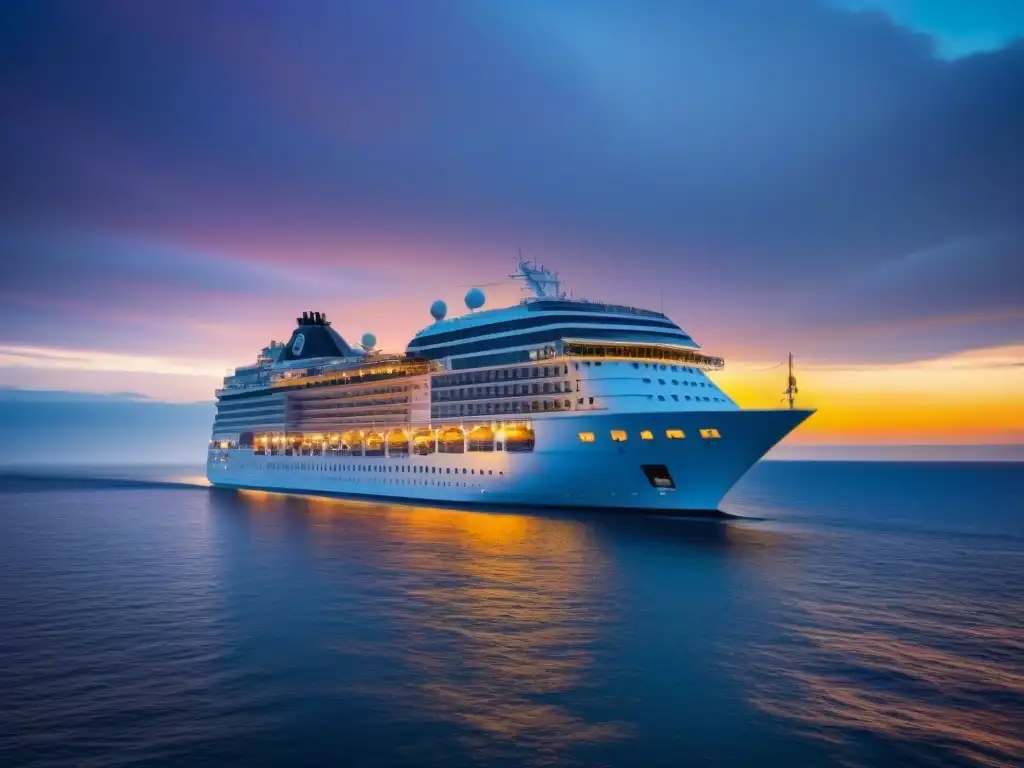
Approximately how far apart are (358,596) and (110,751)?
13719 millimetres

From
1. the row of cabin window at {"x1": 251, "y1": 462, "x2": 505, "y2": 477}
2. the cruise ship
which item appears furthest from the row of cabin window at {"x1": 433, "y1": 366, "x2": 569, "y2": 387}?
the row of cabin window at {"x1": 251, "y1": 462, "x2": 505, "y2": 477}

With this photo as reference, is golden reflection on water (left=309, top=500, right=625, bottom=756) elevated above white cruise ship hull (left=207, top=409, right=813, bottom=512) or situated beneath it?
situated beneath

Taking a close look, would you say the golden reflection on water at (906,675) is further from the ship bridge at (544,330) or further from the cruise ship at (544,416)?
the ship bridge at (544,330)

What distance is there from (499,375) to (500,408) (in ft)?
9.74

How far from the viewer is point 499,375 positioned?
184 feet

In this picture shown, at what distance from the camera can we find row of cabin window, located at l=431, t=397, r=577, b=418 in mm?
50500

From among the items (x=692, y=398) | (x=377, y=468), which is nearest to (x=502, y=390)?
(x=692, y=398)

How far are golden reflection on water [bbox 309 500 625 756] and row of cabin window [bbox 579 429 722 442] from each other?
21.1ft

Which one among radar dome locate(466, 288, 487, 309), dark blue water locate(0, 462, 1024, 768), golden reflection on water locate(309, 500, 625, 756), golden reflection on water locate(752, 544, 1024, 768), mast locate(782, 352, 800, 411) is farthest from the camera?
radar dome locate(466, 288, 487, 309)

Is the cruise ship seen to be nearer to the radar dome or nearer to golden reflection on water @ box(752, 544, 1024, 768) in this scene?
the radar dome

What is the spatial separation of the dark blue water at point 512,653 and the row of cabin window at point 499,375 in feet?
45.7

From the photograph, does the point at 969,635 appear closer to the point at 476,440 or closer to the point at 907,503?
the point at 476,440

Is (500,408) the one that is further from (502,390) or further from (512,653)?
(512,653)

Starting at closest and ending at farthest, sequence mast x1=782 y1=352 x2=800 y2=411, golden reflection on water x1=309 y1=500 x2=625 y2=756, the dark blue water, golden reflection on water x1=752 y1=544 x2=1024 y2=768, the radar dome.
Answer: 1. the dark blue water
2. golden reflection on water x1=752 y1=544 x2=1024 y2=768
3. golden reflection on water x1=309 y1=500 x2=625 y2=756
4. mast x1=782 y1=352 x2=800 y2=411
5. the radar dome
